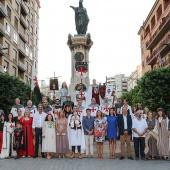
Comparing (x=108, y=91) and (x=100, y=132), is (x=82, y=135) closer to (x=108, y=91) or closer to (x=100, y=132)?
(x=100, y=132)

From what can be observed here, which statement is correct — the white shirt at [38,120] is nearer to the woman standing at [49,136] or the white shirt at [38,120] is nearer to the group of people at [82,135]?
the group of people at [82,135]

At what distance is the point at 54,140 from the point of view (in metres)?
9.89

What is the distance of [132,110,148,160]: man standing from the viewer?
9.66m

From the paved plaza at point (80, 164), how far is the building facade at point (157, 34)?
90.7ft

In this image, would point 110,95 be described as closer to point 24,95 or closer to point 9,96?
point 9,96

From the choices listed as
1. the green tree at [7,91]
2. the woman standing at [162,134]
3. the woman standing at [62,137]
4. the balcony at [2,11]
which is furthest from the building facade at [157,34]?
the woman standing at [62,137]

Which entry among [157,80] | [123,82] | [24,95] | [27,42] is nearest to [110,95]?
[157,80]

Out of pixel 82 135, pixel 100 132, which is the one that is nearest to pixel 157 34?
pixel 100 132

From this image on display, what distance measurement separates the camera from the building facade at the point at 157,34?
4025 cm

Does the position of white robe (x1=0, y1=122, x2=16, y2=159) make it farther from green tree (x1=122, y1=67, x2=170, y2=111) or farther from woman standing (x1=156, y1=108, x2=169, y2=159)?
green tree (x1=122, y1=67, x2=170, y2=111)

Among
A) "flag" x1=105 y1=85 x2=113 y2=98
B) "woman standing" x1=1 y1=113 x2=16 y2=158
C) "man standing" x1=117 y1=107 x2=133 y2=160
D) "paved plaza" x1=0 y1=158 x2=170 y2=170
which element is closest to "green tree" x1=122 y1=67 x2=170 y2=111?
"flag" x1=105 y1=85 x2=113 y2=98

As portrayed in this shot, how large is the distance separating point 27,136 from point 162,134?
506cm

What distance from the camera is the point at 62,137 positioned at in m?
9.91

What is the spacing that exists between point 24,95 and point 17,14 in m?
20.0
